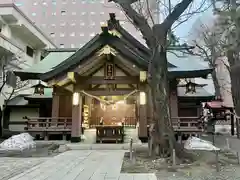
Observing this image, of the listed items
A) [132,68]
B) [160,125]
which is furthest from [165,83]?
[132,68]

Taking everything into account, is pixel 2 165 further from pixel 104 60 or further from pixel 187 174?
pixel 104 60

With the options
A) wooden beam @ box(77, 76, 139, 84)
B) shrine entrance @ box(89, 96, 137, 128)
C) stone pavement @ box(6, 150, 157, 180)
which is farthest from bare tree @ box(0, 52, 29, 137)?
stone pavement @ box(6, 150, 157, 180)

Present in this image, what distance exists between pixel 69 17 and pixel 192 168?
241 ft

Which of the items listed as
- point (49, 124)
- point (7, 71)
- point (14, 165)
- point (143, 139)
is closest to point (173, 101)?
point (143, 139)

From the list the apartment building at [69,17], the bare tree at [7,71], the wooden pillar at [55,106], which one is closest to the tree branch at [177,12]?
the wooden pillar at [55,106]

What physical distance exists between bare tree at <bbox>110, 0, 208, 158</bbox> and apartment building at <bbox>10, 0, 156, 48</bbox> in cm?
6475

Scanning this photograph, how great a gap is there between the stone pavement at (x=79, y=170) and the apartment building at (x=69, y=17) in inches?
2609

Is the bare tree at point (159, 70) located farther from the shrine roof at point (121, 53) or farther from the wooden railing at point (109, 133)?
the wooden railing at point (109, 133)

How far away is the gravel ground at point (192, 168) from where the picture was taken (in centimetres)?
708

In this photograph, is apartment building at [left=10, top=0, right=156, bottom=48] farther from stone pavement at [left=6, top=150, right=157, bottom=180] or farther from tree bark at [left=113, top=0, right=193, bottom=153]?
stone pavement at [left=6, top=150, right=157, bottom=180]

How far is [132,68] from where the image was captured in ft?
45.5

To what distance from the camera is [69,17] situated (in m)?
75.2

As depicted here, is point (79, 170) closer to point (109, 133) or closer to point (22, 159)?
point (22, 159)

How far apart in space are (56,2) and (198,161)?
77.4 meters
